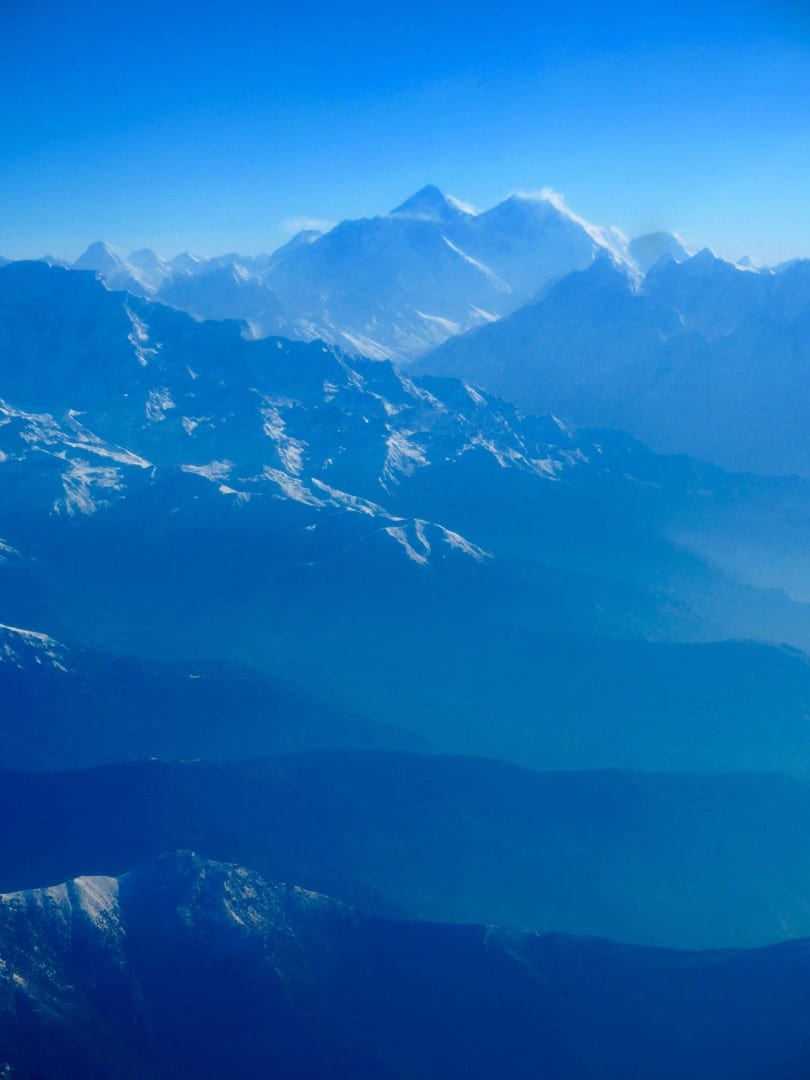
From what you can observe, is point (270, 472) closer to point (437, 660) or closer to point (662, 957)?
point (437, 660)

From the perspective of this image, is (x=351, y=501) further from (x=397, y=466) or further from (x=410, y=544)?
(x=410, y=544)

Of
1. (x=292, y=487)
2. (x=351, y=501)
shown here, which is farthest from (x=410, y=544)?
(x=292, y=487)

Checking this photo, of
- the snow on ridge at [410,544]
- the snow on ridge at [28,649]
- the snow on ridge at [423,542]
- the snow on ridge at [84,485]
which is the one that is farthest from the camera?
the snow on ridge at [84,485]

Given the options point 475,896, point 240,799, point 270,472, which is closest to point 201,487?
point 270,472

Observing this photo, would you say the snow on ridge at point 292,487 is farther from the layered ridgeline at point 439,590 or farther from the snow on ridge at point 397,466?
the snow on ridge at point 397,466

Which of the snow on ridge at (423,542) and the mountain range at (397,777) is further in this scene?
the snow on ridge at (423,542)

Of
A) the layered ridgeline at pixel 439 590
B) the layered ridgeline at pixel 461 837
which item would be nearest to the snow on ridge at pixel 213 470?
the layered ridgeline at pixel 439 590

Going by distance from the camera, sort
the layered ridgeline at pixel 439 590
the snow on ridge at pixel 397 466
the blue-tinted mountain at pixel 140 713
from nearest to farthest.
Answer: the blue-tinted mountain at pixel 140 713
the layered ridgeline at pixel 439 590
the snow on ridge at pixel 397 466

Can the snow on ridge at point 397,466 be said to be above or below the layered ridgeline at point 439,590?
above

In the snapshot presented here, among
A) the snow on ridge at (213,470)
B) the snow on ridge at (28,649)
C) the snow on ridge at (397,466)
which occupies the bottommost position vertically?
the snow on ridge at (28,649)
